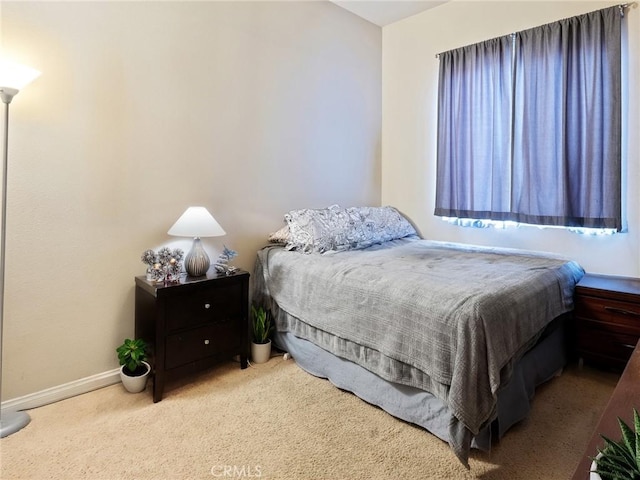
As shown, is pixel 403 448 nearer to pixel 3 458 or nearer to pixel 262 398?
pixel 262 398

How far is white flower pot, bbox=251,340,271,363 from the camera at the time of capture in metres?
2.54

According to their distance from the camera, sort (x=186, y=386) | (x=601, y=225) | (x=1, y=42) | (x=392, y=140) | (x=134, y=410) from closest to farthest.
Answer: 1. (x=1, y=42)
2. (x=134, y=410)
3. (x=186, y=386)
4. (x=601, y=225)
5. (x=392, y=140)

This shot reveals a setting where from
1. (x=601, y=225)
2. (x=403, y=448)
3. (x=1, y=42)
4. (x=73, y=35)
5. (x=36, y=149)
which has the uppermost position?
(x=73, y=35)

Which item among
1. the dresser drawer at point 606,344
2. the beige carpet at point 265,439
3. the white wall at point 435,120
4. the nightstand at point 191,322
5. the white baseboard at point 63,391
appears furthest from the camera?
the white wall at point 435,120

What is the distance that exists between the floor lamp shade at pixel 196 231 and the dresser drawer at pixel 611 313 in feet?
7.43

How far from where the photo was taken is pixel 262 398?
2086mm

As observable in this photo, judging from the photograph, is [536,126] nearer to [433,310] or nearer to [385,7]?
[385,7]

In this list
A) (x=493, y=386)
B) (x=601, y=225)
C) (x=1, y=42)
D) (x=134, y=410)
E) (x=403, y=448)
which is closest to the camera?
(x=493, y=386)

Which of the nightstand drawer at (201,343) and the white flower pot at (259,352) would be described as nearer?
the nightstand drawer at (201,343)

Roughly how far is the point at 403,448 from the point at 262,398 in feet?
2.67

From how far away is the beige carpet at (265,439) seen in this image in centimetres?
153

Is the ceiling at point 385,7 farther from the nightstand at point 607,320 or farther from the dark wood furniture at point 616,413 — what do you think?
the dark wood furniture at point 616,413

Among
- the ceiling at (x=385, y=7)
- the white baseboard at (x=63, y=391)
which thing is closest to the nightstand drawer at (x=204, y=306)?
the white baseboard at (x=63, y=391)

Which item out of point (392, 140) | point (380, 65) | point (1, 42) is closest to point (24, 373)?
point (1, 42)
